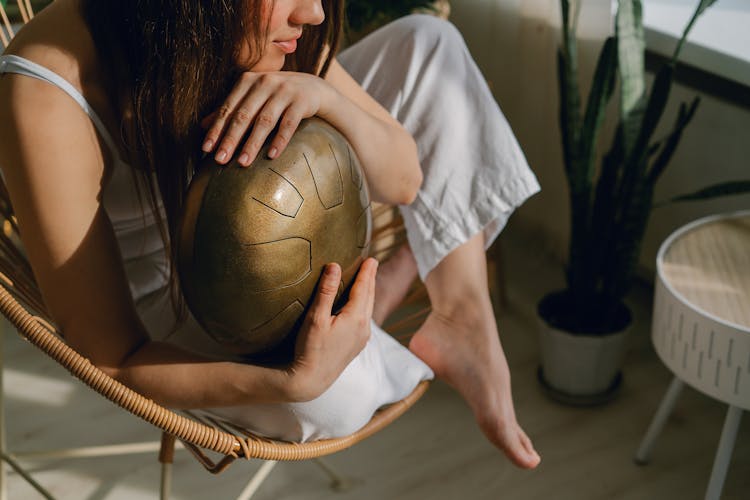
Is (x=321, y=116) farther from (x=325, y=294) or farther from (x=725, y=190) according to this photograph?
(x=725, y=190)

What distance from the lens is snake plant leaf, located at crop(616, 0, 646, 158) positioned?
4.94 ft

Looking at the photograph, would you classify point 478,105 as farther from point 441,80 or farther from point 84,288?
point 84,288

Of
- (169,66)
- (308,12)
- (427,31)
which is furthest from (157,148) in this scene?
(427,31)

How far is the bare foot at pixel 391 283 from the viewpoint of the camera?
1.36 metres

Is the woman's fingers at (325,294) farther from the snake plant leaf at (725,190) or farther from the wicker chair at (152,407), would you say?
the snake plant leaf at (725,190)

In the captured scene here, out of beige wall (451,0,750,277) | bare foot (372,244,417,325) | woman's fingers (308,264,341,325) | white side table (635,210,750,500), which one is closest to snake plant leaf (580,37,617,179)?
white side table (635,210,750,500)

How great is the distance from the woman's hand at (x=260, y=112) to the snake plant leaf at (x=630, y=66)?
28.3 inches

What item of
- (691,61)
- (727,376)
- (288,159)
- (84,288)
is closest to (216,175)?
(288,159)

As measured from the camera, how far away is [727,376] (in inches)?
50.6

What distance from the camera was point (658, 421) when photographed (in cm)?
163

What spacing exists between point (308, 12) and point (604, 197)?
86 centimetres

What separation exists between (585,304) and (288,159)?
1.05m

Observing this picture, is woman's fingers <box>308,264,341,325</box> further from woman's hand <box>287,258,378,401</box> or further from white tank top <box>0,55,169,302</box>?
white tank top <box>0,55,169,302</box>

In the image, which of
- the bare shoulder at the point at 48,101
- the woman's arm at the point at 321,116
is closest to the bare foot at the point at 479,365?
the woman's arm at the point at 321,116
